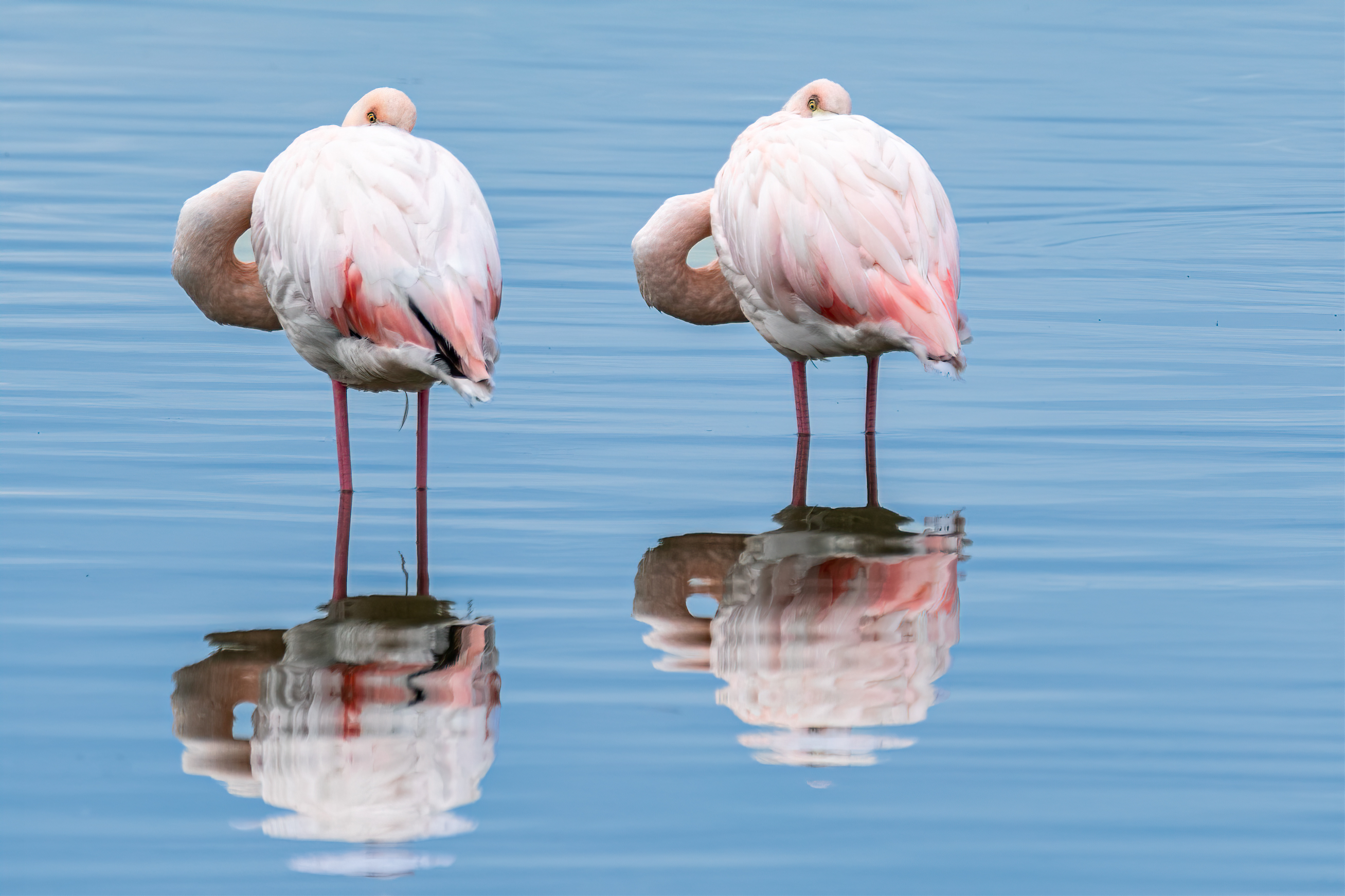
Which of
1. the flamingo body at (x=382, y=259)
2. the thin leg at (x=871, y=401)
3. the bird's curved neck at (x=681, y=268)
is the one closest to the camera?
the flamingo body at (x=382, y=259)

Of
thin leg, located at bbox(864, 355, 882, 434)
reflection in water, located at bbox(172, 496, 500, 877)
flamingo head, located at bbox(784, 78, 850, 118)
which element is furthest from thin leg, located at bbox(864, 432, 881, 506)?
reflection in water, located at bbox(172, 496, 500, 877)

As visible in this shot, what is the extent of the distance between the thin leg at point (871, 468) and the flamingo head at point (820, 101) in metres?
1.40

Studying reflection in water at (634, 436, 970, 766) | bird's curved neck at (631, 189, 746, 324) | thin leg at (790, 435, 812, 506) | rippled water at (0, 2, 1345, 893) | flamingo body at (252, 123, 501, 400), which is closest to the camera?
rippled water at (0, 2, 1345, 893)

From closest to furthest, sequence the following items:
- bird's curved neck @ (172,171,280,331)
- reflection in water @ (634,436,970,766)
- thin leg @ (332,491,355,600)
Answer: reflection in water @ (634,436,970,766) < thin leg @ (332,491,355,600) < bird's curved neck @ (172,171,280,331)

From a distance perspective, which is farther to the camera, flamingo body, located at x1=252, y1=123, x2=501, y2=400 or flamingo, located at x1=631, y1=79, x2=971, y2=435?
flamingo, located at x1=631, y1=79, x2=971, y2=435

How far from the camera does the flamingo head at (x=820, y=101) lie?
9172mm

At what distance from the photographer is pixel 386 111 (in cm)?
832

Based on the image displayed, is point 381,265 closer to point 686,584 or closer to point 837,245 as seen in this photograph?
point 686,584

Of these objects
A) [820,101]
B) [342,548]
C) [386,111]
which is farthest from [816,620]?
[820,101]

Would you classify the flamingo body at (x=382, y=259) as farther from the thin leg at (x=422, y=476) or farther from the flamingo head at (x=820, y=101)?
the flamingo head at (x=820, y=101)

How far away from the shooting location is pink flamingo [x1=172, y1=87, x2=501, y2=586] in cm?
711

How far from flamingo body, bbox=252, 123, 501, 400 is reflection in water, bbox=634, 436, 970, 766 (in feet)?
3.24

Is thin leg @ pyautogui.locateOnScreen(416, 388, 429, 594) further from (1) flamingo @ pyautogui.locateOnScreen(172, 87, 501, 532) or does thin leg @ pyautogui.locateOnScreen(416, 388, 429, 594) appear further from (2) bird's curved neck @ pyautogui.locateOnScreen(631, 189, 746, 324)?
(2) bird's curved neck @ pyautogui.locateOnScreen(631, 189, 746, 324)

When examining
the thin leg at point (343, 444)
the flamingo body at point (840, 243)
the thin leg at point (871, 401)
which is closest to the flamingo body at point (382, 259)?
the thin leg at point (343, 444)
